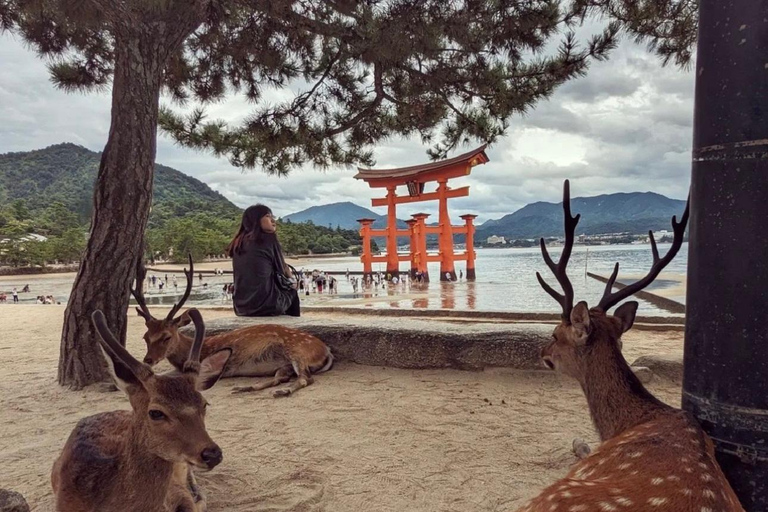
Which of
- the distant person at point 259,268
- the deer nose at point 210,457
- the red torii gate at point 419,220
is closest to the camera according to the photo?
the deer nose at point 210,457

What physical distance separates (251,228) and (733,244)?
14.7 feet

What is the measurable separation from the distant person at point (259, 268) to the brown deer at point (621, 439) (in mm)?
3365

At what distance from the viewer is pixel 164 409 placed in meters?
1.69

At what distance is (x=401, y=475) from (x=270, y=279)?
10.9 ft

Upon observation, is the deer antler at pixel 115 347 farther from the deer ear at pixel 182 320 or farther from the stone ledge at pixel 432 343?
the stone ledge at pixel 432 343

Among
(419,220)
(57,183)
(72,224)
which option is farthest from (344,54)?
(57,183)

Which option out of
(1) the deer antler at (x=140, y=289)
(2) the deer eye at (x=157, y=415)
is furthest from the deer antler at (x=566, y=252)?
(1) the deer antler at (x=140, y=289)

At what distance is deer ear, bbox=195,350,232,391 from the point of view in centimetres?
196

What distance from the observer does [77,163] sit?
66688 mm

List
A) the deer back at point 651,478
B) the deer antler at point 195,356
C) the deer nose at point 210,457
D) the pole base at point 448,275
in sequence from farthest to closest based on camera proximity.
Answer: the pole base at point 448,275, the deer antler at point 195,356, the deer nose at point 210,457, the deer back at point 651,478

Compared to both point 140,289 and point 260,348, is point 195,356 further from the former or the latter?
point 140,289

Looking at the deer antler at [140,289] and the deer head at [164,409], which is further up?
the deer antler at [140,289]

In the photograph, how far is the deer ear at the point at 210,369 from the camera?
1.96 meters

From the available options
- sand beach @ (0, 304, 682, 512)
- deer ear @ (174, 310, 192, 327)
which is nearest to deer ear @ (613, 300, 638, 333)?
sand beach @ (0, 304, 682, 512)
